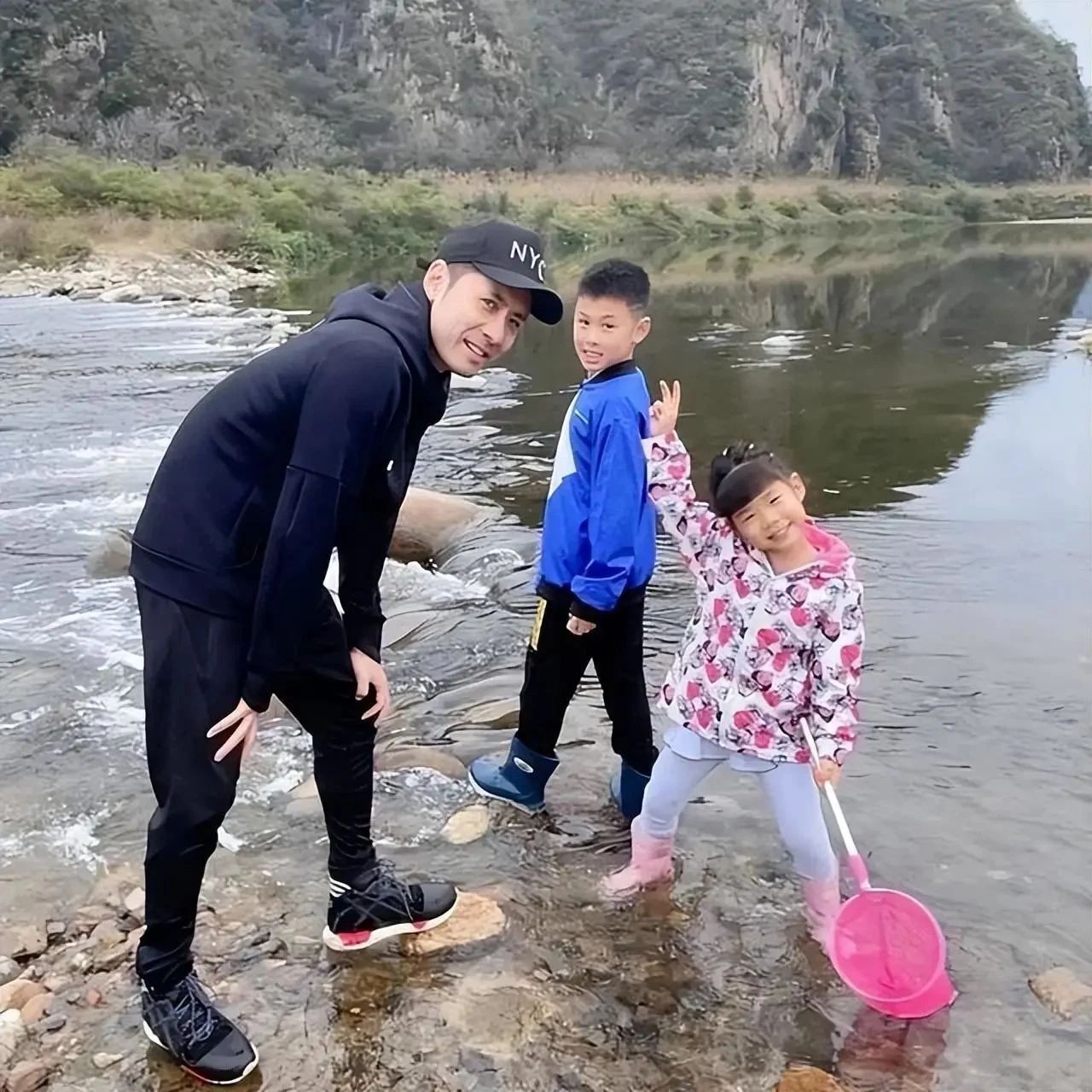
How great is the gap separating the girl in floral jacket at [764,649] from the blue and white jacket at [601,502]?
0.09 metres

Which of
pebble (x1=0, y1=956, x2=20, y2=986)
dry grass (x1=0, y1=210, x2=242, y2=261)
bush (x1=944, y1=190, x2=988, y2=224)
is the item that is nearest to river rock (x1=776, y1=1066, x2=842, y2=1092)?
pebble (x1=0, y1=956, x2=20, y2=986)

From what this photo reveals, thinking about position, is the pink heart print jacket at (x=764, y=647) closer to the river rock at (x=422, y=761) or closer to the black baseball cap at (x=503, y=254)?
the black baseball cap at (x=503, y=254)

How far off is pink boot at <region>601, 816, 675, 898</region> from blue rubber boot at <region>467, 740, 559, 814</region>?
515 millimetres

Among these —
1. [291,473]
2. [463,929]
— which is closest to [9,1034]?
[463,929]

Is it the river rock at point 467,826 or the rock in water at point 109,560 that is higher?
the river rock at point 467,826

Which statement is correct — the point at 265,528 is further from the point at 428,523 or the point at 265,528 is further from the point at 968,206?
the point at 968,206

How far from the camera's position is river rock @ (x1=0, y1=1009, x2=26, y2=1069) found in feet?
9.03

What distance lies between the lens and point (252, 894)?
347cm

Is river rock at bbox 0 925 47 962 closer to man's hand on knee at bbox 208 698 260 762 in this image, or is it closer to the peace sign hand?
man's hand on knee at bbox 208 698 260 762

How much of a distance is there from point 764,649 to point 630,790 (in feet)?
3.34

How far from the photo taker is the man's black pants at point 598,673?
3.69 m

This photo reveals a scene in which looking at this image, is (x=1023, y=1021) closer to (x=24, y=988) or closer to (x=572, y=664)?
(x=572, y=664)

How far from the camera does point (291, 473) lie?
94.1 inches

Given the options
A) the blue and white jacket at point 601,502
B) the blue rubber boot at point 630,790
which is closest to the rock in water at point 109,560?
the blue rubber boot at point 630,790
